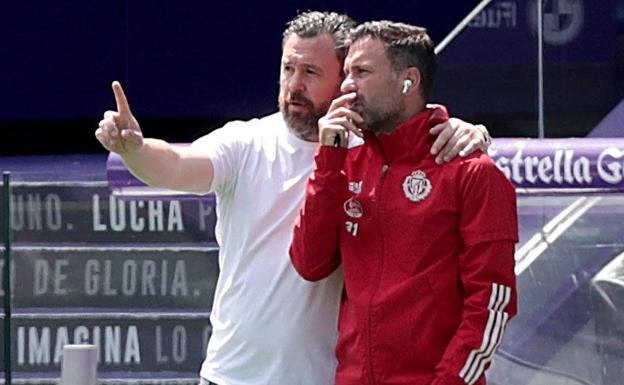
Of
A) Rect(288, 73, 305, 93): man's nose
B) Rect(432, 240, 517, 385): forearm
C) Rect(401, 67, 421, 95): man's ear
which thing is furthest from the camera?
Rect(288, 73, 305, 93): man's nose

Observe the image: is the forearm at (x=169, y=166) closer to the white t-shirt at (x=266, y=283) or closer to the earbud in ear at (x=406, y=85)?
the white t-shirt at (x=266, y=283)

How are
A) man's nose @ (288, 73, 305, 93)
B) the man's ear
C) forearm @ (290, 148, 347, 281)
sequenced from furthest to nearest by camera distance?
man's nose @ (288, 73, 305, 93)
the man's ear
forearm @ (290, 148, 347, 281)

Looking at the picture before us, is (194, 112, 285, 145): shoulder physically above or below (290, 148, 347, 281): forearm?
above

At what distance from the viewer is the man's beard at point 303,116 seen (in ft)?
14.2

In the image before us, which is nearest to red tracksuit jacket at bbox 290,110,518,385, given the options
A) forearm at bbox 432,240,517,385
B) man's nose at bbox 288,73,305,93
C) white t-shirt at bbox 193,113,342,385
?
forearm at bbox 432,240,517,385

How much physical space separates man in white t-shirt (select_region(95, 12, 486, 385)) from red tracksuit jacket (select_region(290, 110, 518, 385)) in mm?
142

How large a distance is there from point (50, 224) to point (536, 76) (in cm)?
277

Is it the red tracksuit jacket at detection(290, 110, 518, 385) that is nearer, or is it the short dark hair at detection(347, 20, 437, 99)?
the red tracksuit jacket at detection(290, 110, 518, 385)

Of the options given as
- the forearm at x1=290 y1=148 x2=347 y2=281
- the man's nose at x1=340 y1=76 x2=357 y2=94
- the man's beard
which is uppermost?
the man's nose at x1=340 y1=76 x2=357 y2=94

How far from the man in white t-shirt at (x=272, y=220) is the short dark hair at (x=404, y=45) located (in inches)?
6.1

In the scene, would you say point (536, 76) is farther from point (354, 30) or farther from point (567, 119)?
point (354, 30)

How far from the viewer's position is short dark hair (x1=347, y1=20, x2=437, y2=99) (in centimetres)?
419

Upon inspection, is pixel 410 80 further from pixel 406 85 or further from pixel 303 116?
pixel 303 116

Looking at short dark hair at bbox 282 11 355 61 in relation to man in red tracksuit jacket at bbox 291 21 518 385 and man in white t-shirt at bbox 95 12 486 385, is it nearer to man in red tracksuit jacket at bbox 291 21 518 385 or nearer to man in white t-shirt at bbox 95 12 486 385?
→ man in white t-shirt at bbox 95 12 486 385
